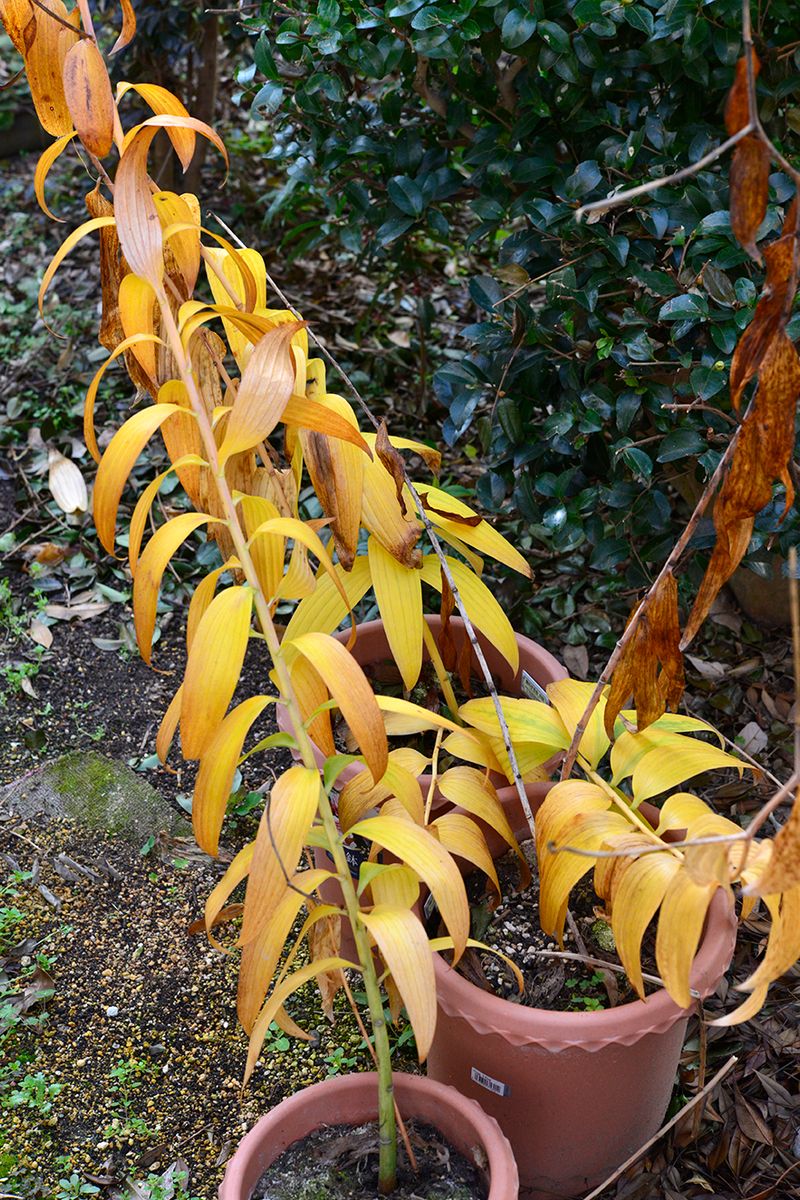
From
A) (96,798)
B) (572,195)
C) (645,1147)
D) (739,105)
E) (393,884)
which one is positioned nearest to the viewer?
(739,105)

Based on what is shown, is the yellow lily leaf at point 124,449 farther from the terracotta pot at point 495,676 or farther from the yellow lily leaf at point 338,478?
the terracotta pot at point 495,676

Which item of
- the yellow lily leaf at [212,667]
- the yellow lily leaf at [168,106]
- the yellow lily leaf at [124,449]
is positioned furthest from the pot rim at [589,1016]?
the yellow lily leaf at [168,106]

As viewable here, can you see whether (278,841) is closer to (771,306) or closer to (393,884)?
(393,884)

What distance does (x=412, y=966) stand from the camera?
109 cm

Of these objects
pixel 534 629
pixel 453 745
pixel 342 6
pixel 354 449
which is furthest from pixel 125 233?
pixel 534 629

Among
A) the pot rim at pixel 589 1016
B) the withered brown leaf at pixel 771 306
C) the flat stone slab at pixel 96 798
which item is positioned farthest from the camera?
the flat stone slab at pixel 96 798

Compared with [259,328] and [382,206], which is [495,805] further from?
[382,206]

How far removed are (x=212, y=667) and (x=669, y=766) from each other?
1.94ft

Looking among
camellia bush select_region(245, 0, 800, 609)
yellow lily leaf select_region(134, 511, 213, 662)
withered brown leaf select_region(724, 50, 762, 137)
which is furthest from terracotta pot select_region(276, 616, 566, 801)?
withered brown leaf select_region(724, 50, 762, 137)

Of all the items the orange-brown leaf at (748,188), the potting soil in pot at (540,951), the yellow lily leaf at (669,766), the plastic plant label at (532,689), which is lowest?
the potting soil in pot at (540,951)

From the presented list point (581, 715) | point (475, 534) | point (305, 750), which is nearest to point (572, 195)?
point (475, 534)

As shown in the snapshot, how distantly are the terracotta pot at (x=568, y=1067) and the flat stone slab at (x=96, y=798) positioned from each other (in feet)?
2.52

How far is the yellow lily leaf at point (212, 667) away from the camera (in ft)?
3.50

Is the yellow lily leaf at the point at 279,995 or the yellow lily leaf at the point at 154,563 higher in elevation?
the yellow lily leaf at the point at 154,563
